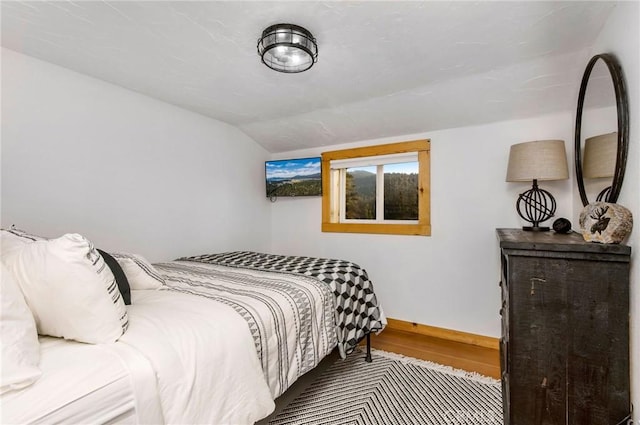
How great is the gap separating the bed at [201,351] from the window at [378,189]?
51.9 inches

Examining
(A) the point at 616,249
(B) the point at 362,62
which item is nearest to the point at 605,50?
(A) the point at 616,249

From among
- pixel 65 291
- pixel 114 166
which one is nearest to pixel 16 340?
pixel 65 291

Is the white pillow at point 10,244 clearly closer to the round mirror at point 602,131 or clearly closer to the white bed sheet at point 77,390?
the white bed sheet at point 77,390

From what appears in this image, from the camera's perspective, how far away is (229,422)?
118 centimetres

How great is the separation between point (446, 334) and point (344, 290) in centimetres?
149

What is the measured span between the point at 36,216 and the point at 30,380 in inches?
64.1

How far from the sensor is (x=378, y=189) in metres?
3.44

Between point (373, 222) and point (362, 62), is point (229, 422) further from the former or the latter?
point (373, 222)

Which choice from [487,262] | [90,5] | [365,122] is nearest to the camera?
[90,5]

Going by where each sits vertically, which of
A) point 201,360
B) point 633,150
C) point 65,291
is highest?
point 633,150

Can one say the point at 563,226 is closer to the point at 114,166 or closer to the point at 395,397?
the point at 395,397

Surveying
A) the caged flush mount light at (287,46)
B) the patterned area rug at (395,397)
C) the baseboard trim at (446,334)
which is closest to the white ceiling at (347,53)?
the caged flush mount light at (287,46)

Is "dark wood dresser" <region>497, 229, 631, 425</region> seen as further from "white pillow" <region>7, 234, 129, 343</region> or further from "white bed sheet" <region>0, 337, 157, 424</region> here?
"white pillow" <region>7, 234, 129, 343</region>

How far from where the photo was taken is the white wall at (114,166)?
1940 millimetres
